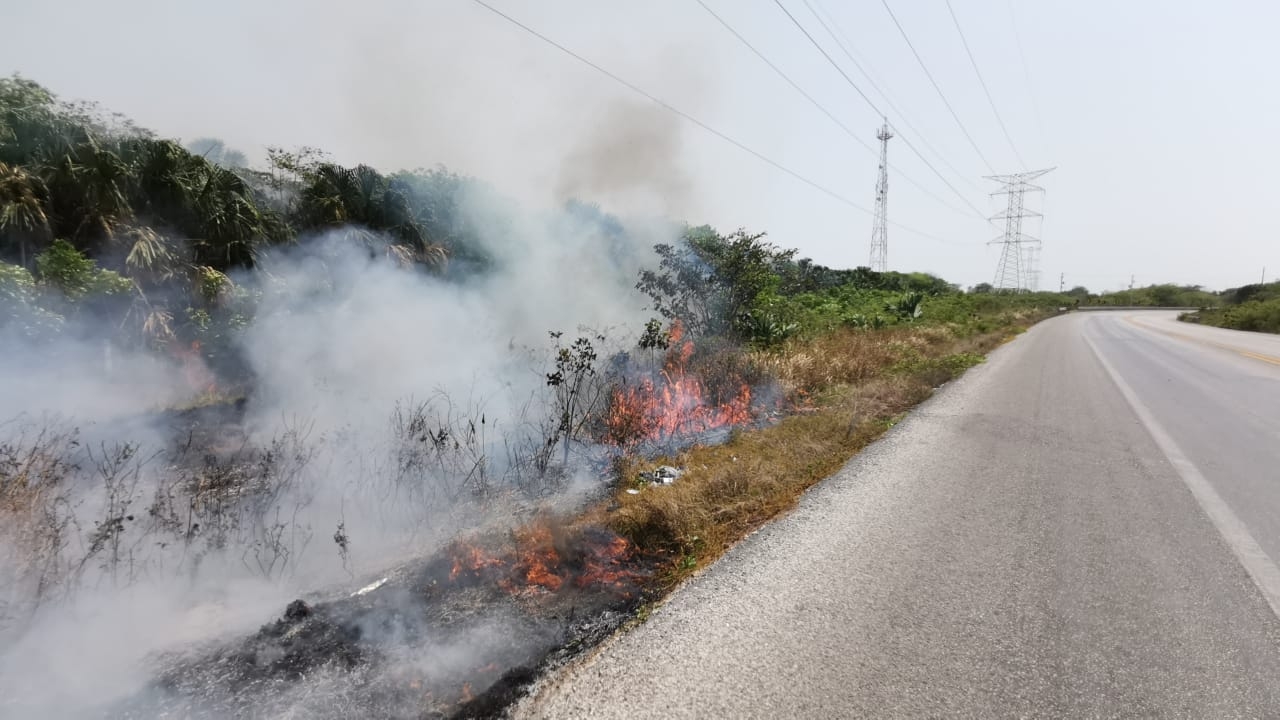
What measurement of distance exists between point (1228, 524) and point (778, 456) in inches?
116

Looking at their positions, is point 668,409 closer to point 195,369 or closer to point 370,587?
point 370,587

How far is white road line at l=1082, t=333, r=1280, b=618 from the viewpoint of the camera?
2635mm

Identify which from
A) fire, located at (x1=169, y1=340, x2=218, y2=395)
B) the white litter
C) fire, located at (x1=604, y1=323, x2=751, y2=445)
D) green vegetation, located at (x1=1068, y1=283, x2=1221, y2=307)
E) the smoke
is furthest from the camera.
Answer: green vegetation, located at (x1=1068, y1=283, x2=1221, y2=307)

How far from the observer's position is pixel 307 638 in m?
2.64

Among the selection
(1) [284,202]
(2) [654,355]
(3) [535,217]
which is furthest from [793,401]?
(1) [284,202]

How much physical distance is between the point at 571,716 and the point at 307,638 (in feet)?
5.39

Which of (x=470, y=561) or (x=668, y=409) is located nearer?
(x=470, y=561)

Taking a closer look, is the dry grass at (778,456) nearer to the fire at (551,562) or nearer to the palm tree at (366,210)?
the fire at (551,562)

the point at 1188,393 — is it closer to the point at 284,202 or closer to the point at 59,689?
the point at 59,689

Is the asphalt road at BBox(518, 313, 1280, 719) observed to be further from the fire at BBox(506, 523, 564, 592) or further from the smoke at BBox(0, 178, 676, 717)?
the smoke at BBox(0, 178, 676, 717)

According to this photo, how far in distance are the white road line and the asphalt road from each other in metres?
0.01

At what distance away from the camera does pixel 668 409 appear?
21.8 ft

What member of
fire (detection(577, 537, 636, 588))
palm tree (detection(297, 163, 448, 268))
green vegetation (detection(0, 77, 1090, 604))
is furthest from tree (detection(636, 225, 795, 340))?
fire (detection(577, 537, 636, 588))

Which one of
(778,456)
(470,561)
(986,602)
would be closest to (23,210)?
(470,561)
